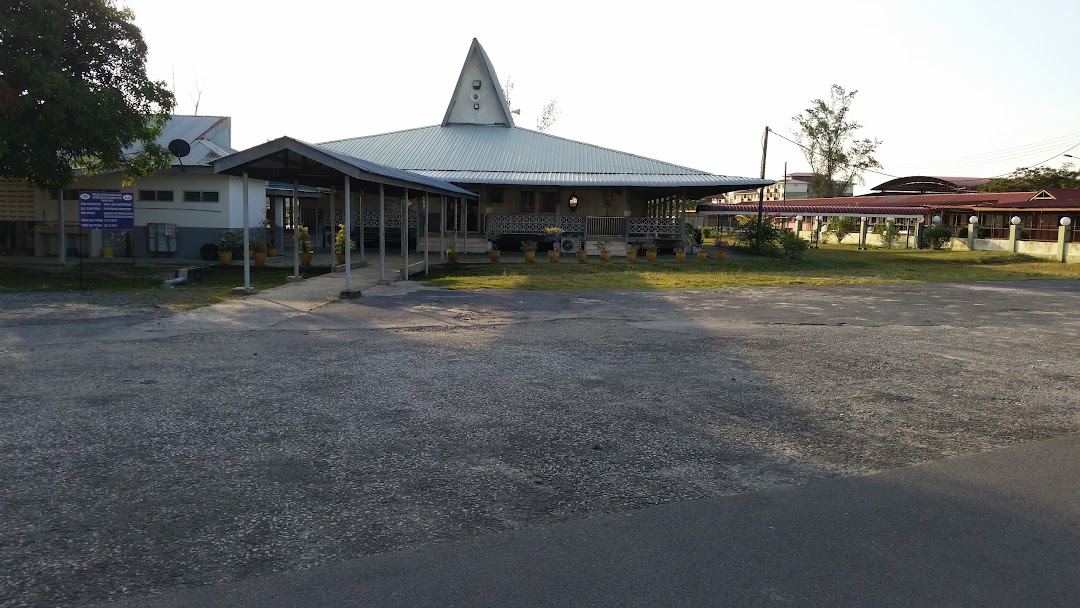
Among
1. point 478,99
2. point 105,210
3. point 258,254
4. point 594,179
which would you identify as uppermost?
point 478,99

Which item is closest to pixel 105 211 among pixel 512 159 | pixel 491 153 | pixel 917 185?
pixel 512 159

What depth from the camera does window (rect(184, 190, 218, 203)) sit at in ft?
81.9

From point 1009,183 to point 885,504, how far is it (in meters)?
69.4

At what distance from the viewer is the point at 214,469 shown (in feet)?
16.7

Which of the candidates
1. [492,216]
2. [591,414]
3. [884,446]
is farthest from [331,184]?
[884,446]

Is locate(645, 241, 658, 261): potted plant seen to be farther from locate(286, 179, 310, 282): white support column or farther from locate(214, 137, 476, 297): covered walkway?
locate(286, 179, 310, 282): white support column

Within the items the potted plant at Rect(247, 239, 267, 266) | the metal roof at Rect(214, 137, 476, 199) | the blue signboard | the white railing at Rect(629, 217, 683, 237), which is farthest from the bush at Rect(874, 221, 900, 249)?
the blue signboard

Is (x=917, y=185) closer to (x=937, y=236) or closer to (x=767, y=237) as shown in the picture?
(x=937, y=236)

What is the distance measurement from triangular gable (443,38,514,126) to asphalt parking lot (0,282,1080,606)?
91.6 ft

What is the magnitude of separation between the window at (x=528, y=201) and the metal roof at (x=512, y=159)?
4.18ft

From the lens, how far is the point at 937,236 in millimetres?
43594

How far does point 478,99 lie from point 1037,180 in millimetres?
47999

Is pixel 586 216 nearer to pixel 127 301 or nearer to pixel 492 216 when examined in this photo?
pixel 492 216

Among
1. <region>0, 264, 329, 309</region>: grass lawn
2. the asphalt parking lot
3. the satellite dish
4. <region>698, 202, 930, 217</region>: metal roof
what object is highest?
the satellite dish
